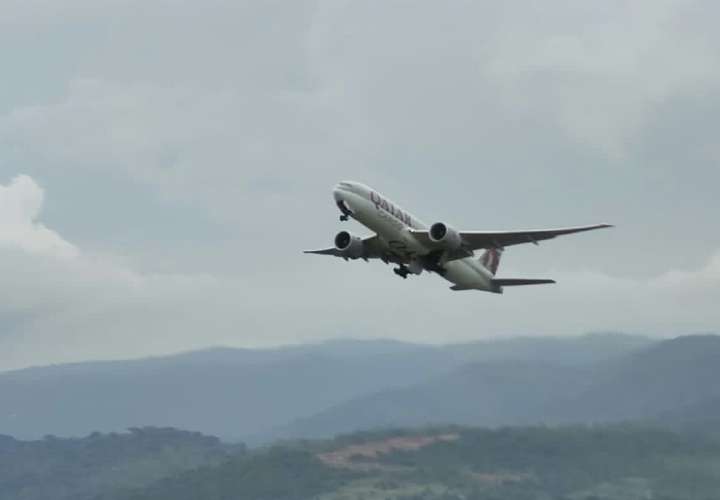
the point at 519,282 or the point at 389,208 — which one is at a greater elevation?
the point at 389,208

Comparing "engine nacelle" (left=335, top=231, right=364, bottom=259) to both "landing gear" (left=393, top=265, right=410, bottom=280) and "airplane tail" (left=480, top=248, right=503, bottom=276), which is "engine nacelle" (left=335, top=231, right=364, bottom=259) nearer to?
"landing gear" (left=393, top=265, right=410, bottom=280)

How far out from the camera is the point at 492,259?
354 feet

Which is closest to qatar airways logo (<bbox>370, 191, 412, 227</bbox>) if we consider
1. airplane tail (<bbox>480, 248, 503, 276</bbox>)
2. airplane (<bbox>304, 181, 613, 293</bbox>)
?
airplane (<bbox>304, 181, 613, 293</bbox>)

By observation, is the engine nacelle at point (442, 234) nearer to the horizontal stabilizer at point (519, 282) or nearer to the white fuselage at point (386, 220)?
the white fuselage at point (386, 220)

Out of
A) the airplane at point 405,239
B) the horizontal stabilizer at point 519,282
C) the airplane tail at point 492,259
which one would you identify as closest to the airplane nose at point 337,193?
the airplane at point 405,239

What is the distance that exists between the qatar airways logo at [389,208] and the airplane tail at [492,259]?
18455mm

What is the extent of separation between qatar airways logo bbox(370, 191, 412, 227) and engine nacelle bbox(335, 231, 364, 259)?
3711 mm

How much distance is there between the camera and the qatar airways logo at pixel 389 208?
283 ft

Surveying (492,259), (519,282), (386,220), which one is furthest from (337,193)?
(492,259)

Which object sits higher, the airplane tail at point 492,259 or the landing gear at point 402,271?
the airplane tail at point 492,259

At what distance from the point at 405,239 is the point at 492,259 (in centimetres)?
2100

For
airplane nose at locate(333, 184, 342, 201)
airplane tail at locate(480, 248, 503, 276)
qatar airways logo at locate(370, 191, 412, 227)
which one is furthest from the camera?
airplane tail at locate(480, 248, 503, 276)

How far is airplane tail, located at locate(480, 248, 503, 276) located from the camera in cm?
10688

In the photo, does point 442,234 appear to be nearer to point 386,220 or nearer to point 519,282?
point 386,220
